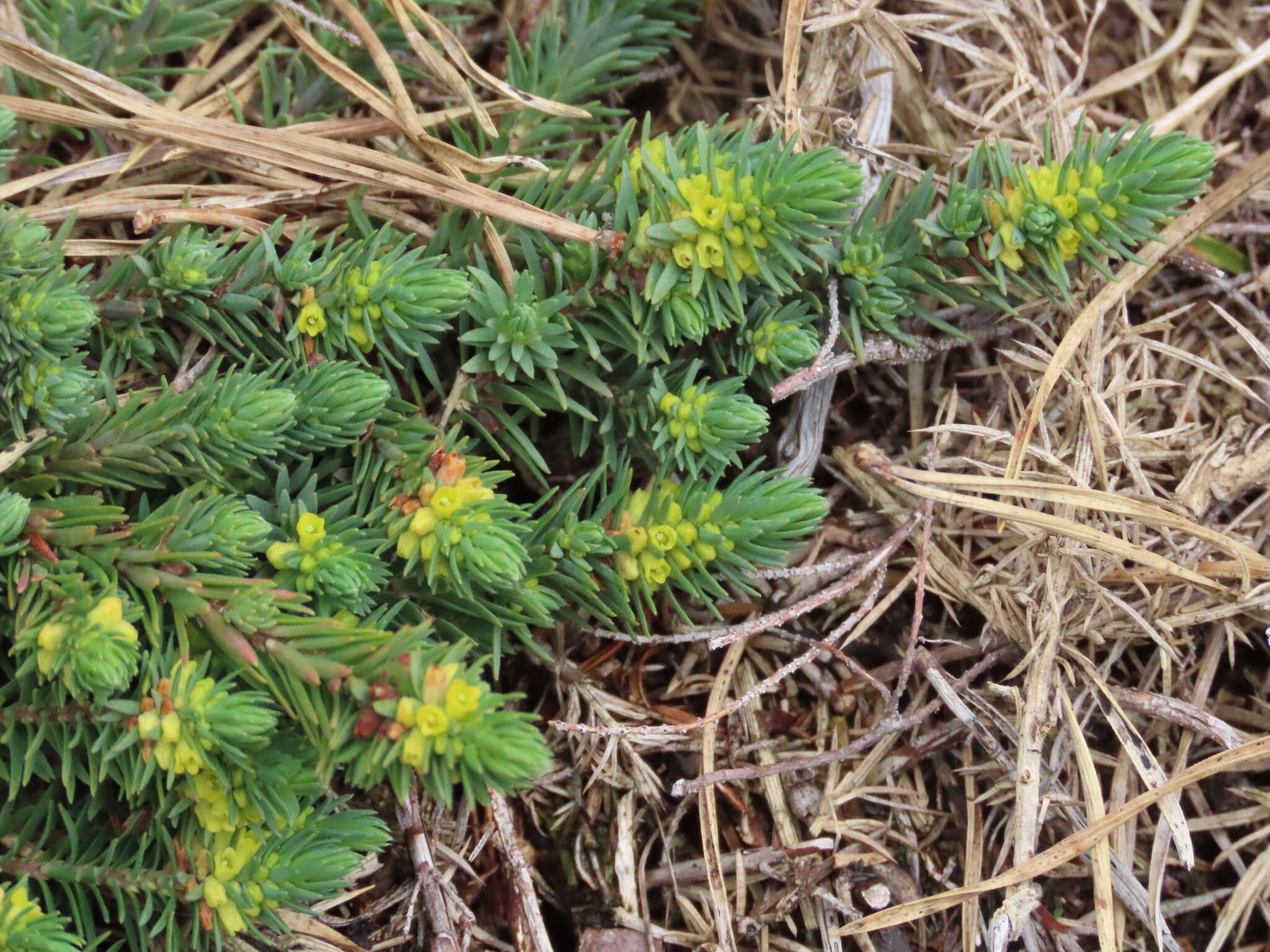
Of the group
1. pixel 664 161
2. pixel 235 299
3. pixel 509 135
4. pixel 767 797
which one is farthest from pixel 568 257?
pixel 767 797

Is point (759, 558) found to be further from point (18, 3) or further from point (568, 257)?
point (18, 3)

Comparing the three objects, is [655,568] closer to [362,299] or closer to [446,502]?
[446,502]

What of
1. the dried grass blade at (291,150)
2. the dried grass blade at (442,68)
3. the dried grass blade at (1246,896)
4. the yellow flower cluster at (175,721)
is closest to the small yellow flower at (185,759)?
the yellow flower cluster at (175,721)

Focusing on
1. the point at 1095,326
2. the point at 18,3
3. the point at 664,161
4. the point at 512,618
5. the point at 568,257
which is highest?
the point at 18,3

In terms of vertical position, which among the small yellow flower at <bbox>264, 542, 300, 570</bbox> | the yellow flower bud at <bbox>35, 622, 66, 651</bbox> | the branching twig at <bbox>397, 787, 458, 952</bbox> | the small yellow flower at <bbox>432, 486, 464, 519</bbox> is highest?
the small yellow flower at <bbox>432, 486, 464, 519</bbox>

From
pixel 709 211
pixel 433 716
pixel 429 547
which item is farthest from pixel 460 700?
pixel 709 211

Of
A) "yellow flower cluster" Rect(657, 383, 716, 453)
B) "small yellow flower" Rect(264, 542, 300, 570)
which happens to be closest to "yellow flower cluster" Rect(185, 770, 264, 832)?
"small yellow flower" Rect(264, 542, 300, 570)

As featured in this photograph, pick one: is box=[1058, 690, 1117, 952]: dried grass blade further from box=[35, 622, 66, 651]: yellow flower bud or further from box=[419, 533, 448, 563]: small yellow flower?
box=[35, 622, 66, 651]: yellow flower bud
